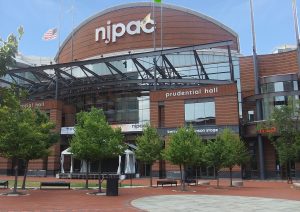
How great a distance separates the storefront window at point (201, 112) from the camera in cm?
4819

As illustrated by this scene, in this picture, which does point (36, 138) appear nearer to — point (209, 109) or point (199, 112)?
point (199, 112)

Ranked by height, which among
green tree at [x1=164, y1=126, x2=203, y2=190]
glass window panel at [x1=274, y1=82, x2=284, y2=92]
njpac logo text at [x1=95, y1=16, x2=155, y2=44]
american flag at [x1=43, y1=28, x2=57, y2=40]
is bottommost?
green tree at [x1=164, y1=126, x2=203, y2=190]

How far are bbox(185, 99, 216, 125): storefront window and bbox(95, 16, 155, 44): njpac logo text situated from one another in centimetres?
2294

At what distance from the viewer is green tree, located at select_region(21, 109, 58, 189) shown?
2634 centimetres

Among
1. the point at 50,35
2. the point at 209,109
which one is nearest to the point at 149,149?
the point at 209,109

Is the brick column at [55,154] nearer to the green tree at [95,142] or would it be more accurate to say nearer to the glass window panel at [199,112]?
the glass window panel at [199,112]

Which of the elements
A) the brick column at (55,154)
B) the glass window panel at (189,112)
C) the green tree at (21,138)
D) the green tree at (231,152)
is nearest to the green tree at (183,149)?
the green tree at (231,152)

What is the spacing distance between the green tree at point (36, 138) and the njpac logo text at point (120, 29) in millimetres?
40368

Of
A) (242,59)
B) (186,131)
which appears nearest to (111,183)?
(186,131)

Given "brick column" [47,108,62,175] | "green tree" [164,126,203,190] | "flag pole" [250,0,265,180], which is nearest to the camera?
"green tree" [164,126,203,190]

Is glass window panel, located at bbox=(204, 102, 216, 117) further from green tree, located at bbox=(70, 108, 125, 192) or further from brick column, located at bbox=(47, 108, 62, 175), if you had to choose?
green tree, located at bbox=(70, 108, 125, 192)

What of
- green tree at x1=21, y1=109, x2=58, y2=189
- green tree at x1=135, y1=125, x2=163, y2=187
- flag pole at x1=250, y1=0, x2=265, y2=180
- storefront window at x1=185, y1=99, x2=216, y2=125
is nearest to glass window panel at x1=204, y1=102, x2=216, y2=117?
storefront window at x1=185, y1=99, x2=216, y2=125

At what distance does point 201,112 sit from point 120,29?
28.4 meters

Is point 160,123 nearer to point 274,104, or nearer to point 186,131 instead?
point 274,104
